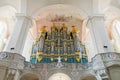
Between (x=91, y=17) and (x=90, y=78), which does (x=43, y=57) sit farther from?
(x=91, y=17)

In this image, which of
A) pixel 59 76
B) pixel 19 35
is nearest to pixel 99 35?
pixel 59 76

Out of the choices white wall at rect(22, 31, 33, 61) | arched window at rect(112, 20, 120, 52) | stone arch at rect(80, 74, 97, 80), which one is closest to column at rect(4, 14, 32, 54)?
white wall at rect(22, 31, 33, 61)

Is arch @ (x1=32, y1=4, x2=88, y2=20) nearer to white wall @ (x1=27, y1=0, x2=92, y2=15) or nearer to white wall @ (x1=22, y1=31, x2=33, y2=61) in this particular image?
white wall @ (x1=27, y1=0, x2=92, y2=15)

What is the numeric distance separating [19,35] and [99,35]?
5.57m

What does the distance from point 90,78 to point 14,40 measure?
5.84m

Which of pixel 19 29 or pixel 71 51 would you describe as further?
pixel 71 51

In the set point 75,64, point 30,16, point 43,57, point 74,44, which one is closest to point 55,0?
point 30,16

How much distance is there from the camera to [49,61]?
39.4 feet

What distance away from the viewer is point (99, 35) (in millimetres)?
11625

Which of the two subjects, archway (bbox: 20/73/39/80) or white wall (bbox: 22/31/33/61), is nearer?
archway (bbox: 20/73/39/80)

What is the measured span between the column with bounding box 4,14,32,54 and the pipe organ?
60.5 inches

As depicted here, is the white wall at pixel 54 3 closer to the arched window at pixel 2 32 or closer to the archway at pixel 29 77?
the arched window at pixel 2 32

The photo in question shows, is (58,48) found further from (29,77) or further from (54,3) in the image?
(54,3)

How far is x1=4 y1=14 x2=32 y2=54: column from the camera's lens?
1101 cm
